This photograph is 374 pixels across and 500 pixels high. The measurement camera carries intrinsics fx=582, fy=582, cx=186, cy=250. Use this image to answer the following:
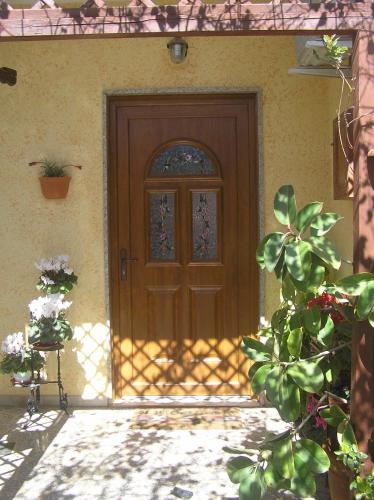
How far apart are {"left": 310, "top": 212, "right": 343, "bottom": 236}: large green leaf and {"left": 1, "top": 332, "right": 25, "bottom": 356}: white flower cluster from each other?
2558 mm

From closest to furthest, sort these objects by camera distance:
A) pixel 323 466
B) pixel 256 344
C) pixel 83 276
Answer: pixel 323 466, pixel 256 344, pixel 83 276

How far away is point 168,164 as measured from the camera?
448 centimetres

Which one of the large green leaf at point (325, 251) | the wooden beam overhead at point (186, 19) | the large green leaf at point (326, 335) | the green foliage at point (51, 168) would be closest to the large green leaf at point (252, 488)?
the large green leaf at point (326, 335)

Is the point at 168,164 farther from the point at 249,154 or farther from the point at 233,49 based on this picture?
the point at 233,49

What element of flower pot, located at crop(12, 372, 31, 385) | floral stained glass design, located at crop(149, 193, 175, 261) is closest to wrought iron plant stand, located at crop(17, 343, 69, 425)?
flower pot, located at crop(12, 372, 31, 385)

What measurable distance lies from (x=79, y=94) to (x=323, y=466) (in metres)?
3.14

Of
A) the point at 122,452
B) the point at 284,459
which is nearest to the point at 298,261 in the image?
the point at 284,459

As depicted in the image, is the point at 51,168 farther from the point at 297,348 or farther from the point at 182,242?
the point at 297,348

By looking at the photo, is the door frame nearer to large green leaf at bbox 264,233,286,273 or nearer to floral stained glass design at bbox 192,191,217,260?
floral stained glass design at bbox 192,191,217,260

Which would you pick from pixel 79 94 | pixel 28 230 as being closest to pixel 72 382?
pixel 28 230

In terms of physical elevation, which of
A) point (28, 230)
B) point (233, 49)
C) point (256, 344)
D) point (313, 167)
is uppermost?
point (233, 49)

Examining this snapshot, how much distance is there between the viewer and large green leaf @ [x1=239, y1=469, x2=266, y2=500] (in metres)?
2.44

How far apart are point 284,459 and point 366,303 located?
74cm

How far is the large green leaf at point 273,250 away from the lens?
2362 millimetres
